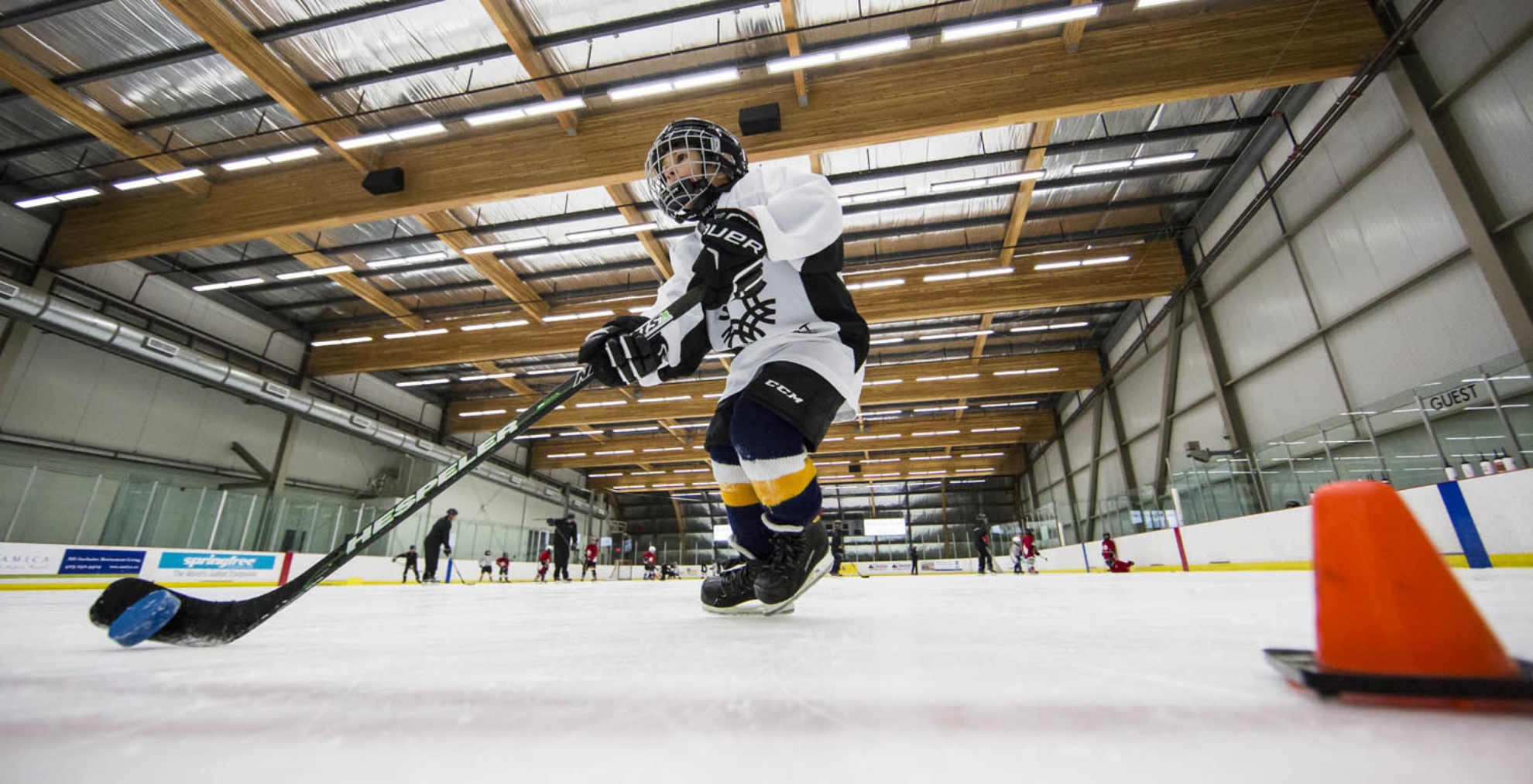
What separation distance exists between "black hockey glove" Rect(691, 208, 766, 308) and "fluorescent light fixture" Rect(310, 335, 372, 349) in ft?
45.0

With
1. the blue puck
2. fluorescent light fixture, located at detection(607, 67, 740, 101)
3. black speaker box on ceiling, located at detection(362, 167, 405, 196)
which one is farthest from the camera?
black speaker box on ceiling, located at detection(362, 167, 405, 196)

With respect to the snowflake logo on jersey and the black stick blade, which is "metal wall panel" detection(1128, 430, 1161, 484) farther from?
the black stick blade

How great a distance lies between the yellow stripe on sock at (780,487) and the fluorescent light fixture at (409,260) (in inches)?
421

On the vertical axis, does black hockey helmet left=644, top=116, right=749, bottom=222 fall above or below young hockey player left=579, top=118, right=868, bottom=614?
above

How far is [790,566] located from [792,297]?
0.80 meters

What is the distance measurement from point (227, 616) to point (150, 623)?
100mm

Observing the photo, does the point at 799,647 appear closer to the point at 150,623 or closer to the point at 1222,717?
the point at 1222,717

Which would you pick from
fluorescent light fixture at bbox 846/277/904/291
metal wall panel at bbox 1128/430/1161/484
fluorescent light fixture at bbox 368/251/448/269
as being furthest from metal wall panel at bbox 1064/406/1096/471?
fluorescent light fixture at bbox 368/251/448/269

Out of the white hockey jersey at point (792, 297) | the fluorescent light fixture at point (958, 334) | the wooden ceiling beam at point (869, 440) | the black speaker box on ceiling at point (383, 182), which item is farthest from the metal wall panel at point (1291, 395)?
the black speaker box on ceiling at point (383, 182)

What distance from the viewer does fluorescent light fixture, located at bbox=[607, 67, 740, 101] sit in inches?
261

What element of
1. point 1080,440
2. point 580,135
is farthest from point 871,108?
point 1080,440

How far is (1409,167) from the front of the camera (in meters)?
6.34

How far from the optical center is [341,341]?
1273 centimetres

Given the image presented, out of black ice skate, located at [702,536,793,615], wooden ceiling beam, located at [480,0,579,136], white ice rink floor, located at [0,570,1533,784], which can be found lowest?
white ice rink floor, located at [0,570,1533,784]
